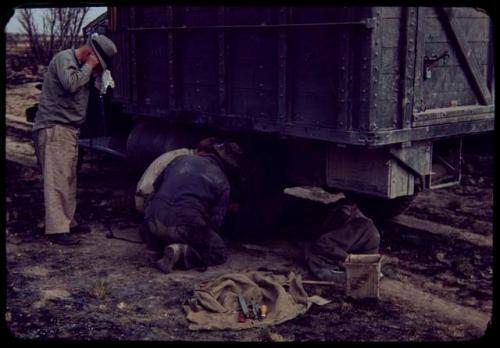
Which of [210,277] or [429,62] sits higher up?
[429,62]

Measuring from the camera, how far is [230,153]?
6570 millimetres

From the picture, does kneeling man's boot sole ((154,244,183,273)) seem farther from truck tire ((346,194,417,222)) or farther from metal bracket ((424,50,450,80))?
metal bracket ((424,50,450,80))

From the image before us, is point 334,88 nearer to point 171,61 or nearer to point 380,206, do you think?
point 380,206

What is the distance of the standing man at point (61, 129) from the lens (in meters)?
6.82

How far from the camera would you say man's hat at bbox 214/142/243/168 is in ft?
21.4

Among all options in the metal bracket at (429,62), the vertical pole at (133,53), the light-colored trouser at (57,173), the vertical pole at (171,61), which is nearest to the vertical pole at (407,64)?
the metal bracket at (429,62)

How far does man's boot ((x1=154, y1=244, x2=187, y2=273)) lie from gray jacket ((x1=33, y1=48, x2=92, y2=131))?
1830 mm

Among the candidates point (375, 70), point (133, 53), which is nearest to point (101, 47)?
point (133, 53)

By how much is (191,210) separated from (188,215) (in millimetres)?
53

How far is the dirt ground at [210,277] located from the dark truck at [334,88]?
0.75 metres

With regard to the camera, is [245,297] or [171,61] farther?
[171,61]

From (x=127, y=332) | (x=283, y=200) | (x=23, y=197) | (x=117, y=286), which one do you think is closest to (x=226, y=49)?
(x=283, y=200)

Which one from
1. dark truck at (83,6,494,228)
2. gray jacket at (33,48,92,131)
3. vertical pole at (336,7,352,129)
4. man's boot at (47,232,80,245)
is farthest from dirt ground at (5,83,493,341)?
vertical pole at (336,7,352,129)

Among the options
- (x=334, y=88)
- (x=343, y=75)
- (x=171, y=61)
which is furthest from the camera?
(x=171, y=61)
